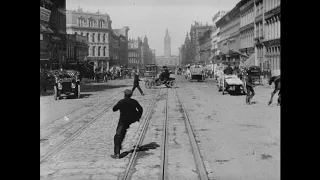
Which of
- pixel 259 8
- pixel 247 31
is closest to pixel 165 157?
pixel 247 31

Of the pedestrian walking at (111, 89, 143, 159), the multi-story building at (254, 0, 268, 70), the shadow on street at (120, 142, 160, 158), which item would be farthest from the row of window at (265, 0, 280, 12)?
the pedestrian walking at (111, 89, 143, 159)

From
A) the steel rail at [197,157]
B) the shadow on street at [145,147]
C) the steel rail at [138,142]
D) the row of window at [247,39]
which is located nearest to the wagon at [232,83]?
the row of window at [247,39]

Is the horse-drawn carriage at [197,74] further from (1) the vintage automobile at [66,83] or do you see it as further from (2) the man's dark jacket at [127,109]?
(2) the man's dark jacket at [127,109]

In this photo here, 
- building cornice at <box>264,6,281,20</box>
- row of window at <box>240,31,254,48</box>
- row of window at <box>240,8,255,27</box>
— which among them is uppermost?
row of window at <box>240,8,255,27</box>

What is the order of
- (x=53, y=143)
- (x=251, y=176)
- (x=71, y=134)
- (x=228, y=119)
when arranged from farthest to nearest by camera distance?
1. (x=228, y=119)
2. (x=71, y=134)
3. (x=53, y=143)
4. (x=251, y=176)

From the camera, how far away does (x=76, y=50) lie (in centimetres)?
1964

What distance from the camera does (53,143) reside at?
9.47m

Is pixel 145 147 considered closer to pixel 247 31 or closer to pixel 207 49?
pixel 247 31

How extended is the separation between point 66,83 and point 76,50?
1897mm

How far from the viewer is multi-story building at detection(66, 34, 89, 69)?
17.6 meters

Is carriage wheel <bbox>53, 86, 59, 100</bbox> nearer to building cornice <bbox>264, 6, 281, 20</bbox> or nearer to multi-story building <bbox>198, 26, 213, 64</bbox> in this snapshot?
building cornice <bbox>264, 6, 281, 20</bbox>
